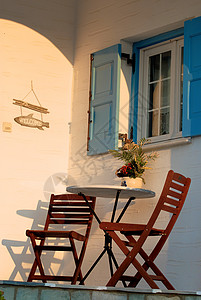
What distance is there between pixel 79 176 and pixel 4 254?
1.17 meters

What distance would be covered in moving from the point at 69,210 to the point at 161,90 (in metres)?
1.55

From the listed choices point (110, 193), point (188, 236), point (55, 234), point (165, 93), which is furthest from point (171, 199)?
point (165, 93)

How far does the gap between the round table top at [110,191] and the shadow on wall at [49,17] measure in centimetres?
208

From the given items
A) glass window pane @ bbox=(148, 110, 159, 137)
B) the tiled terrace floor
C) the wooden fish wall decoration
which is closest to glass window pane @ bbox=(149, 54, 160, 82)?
glass window pane @ bbox=(148, 110, 159, 137)

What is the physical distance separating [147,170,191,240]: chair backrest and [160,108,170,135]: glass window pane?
1090mm

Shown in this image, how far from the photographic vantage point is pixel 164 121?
19.0ft

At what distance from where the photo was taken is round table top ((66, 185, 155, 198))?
486 centimetres

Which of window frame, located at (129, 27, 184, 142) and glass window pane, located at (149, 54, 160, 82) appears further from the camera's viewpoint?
glass window pane, located at (149, 54, 160, 82)

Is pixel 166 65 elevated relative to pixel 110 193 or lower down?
elevated

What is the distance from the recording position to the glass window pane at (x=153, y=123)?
585 cm

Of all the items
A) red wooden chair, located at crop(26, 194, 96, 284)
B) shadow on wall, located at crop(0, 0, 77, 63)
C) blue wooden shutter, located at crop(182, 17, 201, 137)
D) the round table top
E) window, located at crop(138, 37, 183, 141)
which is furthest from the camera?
shadow on wall, located at crop(0, 0, 77, 63)

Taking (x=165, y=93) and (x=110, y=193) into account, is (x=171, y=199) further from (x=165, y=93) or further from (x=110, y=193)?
(x=165, y=93)

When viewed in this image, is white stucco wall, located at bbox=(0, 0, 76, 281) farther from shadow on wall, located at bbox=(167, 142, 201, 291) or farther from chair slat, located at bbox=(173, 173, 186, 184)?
chair slat, located at bbox=(173, 173, 186, 184)

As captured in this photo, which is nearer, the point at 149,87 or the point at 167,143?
the point at 167,143
